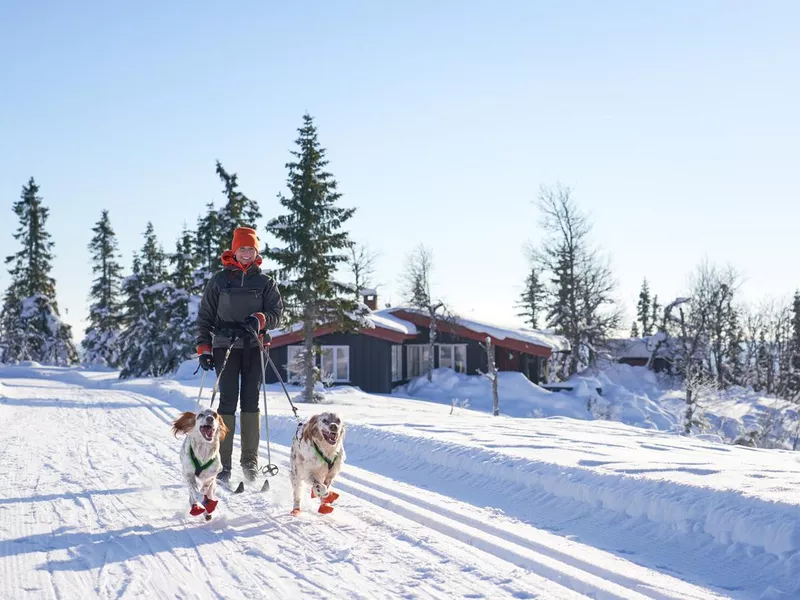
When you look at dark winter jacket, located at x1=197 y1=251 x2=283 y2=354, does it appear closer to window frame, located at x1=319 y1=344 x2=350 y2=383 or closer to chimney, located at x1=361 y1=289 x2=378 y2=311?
window frame, located at x1=319 y1=344 x2=350 y2=383

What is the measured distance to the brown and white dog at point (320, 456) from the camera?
221 inches

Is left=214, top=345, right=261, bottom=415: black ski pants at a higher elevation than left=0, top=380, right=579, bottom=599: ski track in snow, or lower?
higher

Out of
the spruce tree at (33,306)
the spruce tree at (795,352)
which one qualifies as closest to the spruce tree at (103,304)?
the spruce tree at (33,306)

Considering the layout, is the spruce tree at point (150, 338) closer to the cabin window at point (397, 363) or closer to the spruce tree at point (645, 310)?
the cabin window at point (397, 363)

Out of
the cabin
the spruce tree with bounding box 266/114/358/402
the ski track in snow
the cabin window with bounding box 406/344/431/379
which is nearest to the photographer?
the ski track in snow

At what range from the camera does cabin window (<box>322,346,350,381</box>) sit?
32500 mm

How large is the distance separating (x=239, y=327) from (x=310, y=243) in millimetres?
17457

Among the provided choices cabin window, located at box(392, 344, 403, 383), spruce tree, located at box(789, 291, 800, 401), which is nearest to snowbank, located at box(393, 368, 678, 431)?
cabin window, located at box(392, 344, 403, 383)

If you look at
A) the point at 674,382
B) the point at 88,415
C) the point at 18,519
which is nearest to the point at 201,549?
the point at 18,519

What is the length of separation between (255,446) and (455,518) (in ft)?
7.74

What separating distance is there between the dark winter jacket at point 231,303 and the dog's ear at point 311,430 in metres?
1.38

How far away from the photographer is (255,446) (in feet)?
23.3

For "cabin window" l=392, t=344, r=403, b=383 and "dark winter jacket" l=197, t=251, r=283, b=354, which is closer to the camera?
"dark winter jacket" l=197, t=251, r=283, b=354

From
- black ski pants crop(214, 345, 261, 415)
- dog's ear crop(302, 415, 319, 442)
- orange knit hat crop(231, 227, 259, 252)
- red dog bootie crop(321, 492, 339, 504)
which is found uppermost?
orange knit hat crop(231, 227, 259, 252)
